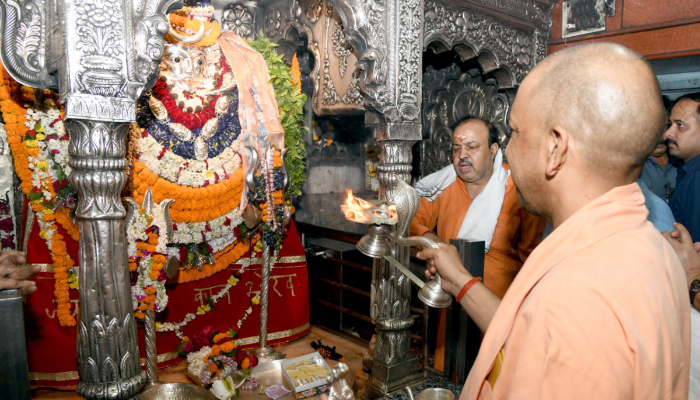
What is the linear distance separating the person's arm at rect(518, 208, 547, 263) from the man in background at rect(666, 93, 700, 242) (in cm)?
104

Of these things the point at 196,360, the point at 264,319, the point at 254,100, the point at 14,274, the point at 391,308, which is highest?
the point at 254,100

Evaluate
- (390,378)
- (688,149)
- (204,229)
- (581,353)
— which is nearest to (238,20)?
(204,229)

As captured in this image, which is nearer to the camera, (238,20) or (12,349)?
(12,349)

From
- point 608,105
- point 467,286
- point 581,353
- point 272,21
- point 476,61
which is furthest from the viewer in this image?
point 476,61

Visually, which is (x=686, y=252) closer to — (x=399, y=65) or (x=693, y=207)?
(x=693, y=207)

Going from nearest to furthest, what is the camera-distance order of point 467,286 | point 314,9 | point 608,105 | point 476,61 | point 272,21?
point 608,105, point 467,286, point 314,9, point 272,21, point 476,61

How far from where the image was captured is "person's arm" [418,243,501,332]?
168cm

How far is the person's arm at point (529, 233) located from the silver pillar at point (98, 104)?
109 inches

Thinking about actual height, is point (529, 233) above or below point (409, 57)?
below

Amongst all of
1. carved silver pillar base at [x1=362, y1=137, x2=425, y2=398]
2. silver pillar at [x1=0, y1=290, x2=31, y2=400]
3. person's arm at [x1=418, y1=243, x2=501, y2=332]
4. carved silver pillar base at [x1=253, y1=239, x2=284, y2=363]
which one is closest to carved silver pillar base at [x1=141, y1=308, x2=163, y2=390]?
carved silver pillar base at [x1=253, y1=239, x2=284, y2=363]

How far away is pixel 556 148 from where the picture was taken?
1.13 m

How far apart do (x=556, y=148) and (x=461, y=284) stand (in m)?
0.79

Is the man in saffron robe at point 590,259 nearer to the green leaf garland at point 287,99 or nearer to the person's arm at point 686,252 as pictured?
the person's arm at point 686,252

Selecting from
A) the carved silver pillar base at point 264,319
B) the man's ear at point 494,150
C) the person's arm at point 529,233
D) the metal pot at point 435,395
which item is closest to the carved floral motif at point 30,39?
the metal pot at point 435,395
